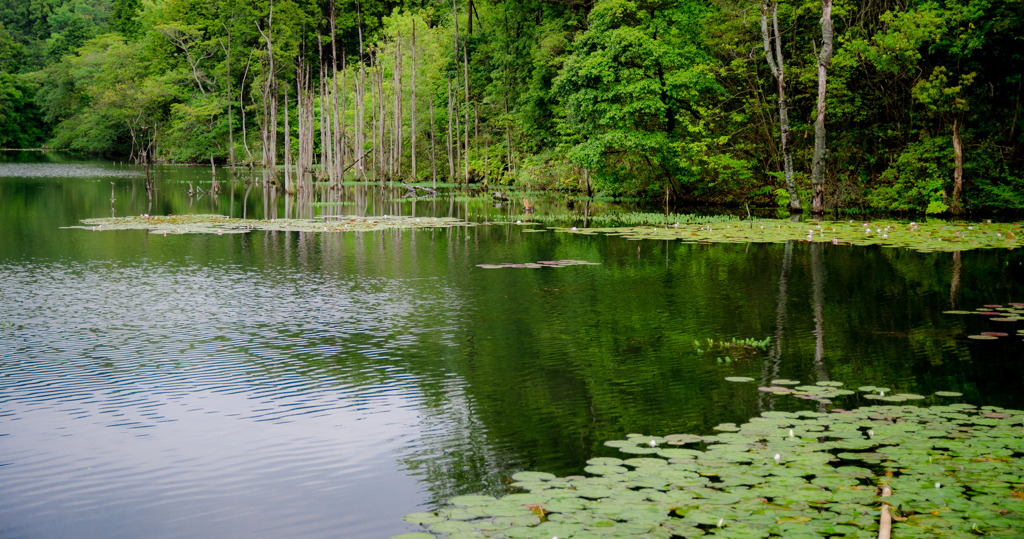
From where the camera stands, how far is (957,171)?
25.4 m

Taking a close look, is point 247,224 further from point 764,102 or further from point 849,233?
point 764,102

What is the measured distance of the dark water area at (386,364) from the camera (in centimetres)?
548

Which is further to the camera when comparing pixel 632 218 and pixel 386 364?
pixel 632 218

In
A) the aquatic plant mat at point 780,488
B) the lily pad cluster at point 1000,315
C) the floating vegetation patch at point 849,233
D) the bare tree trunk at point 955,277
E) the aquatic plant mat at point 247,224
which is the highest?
the aquatic plant mat at point 247,224

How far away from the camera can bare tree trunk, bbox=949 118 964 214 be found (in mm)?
25078

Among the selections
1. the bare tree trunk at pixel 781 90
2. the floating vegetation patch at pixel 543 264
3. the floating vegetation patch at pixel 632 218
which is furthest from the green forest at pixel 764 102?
the floating vegetation patch at pixel 543 264

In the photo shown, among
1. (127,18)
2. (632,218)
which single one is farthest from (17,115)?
(632,218)

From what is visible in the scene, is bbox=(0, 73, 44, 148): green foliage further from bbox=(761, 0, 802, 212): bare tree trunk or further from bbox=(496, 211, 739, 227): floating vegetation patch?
bbox=(761, 0, 802, 212): bare tree trunk

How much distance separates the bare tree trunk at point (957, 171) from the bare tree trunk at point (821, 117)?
374 cm

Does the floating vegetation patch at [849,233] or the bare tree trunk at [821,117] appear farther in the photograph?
the bare tree trunk at [821,117]

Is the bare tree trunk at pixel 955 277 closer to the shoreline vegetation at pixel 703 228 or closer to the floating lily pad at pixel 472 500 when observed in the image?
the shoreline vegetation at pixel 703 228

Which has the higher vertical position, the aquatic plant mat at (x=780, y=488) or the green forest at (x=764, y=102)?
the green forest at (x=764, y=102)

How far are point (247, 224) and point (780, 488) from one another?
69.7 ft

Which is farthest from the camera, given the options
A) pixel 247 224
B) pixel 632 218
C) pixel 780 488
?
pixel 632 218
